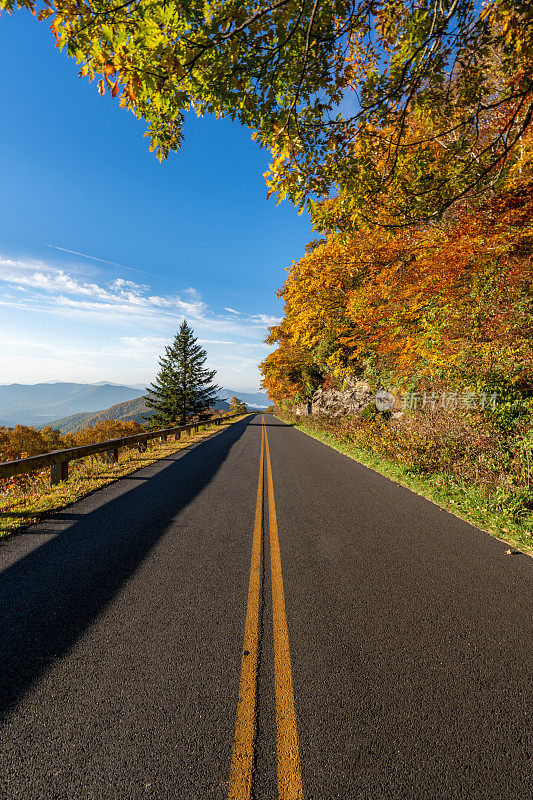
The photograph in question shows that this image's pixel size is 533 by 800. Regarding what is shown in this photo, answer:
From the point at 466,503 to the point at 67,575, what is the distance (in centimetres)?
715

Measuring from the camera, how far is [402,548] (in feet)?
15.6

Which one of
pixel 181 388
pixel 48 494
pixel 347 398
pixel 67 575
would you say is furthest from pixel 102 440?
pixel 67 575

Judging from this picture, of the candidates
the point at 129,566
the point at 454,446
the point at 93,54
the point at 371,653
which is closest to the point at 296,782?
the point at 371,653

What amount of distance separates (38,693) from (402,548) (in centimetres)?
447

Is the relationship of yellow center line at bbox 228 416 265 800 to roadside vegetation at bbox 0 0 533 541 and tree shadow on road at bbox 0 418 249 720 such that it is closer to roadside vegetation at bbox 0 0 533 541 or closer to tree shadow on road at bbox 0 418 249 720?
tree shadow on road at bbox 0 418 249 720

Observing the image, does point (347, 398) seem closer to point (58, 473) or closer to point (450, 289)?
point (450, 289)

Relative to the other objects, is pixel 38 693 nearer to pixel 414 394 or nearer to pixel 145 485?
pixel 145 485

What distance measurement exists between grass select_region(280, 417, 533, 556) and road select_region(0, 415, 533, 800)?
1.54 ft

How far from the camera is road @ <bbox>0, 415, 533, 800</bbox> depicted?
73.0 inches

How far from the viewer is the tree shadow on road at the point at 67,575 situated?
2.67 m

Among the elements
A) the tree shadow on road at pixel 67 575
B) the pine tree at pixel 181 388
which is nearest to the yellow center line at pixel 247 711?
the tree shadow on road at pixel 67 575

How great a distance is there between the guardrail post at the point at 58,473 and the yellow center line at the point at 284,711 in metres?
6.26

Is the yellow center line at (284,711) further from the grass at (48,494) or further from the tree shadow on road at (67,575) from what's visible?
the grass at (48,494)

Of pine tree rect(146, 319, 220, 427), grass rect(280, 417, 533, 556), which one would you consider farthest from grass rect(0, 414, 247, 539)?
pine tree rect(146, 319, 220, 427)
